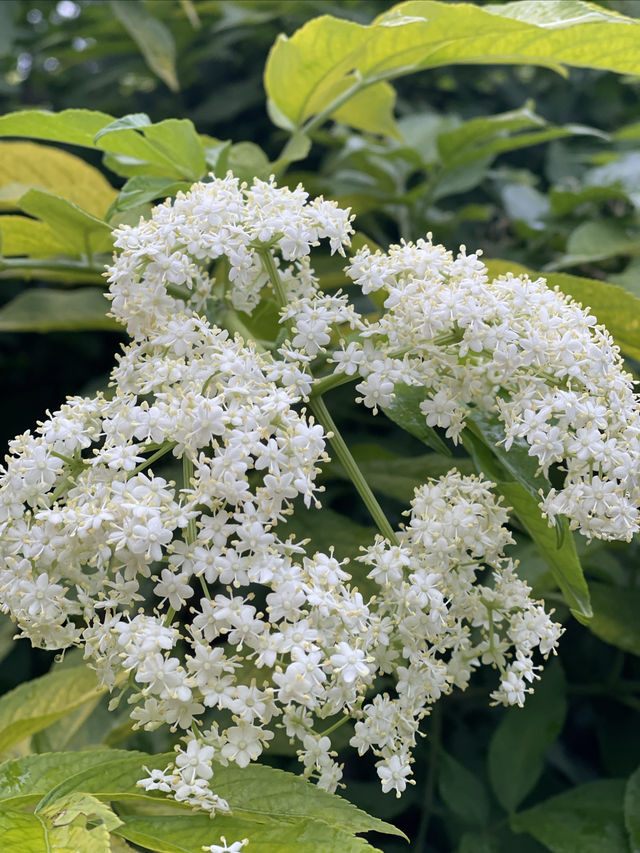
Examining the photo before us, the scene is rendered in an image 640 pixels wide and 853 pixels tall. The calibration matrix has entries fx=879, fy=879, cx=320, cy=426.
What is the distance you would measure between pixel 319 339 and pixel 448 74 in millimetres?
1585

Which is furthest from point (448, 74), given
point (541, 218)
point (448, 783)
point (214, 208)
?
point (448, 783)

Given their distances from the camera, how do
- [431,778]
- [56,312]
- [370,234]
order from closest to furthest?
[431,778]
[56,312]
[370,234]

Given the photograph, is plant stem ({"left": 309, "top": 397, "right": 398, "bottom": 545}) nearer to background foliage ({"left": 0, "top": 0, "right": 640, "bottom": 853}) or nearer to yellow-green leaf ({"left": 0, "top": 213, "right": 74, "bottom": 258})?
background foliage ({"left": 0, "top": 0, "right": 640, "bottom": 853})

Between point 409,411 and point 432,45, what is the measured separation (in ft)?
2.04

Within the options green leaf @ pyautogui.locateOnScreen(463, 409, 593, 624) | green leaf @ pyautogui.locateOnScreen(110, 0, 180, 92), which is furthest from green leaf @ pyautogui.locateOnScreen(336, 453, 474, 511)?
green leaf @ pyautogui.locateOnScreen(110, 0, 180, 92)

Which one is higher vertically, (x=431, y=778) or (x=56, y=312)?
(x=56, y=312)

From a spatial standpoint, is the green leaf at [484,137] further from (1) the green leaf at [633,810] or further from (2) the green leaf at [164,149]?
(1) the green leaf at [633,810]

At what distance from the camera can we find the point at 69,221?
119cm

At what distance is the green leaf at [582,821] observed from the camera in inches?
44.3

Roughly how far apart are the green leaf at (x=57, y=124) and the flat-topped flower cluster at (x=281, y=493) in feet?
0.92

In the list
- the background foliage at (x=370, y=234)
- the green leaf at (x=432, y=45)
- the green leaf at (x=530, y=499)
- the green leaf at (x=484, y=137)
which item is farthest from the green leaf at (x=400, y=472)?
the green leaf at (x=484, y=137)

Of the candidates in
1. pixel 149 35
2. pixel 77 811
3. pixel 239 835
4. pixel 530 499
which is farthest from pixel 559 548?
pixel 149 35

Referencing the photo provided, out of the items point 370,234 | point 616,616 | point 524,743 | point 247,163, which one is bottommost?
point 524,743

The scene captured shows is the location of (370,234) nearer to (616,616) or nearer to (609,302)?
(609,302)
